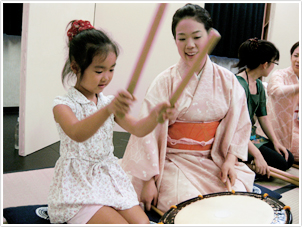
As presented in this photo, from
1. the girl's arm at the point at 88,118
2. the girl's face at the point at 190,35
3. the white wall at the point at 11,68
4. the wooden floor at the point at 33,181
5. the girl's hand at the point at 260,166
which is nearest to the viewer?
the girl's arm at the point at 88,118

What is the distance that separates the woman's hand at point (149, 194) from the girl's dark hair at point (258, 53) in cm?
138

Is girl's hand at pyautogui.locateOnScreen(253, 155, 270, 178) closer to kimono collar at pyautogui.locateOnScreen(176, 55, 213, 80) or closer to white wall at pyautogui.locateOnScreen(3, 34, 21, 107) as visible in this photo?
kimono collar at pyautogui.locateOnScreen(176, 55, 213, 80)

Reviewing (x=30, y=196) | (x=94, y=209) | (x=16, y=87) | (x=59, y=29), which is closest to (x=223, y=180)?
(x=94, y=209)

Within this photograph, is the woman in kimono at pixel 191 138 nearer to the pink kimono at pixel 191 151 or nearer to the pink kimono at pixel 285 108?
the pink kimono at pixel 191 151

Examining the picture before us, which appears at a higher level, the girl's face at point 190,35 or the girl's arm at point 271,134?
the girl's face at point 190,35

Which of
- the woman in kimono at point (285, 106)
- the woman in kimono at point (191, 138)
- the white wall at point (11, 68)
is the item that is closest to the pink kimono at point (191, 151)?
the woman in kimono at point (191, 138)

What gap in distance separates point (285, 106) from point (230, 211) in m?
2.01

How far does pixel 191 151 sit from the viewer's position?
1.53 meters

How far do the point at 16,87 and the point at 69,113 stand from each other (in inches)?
157

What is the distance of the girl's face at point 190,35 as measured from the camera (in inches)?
54.2

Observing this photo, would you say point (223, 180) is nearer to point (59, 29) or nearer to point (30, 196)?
point (30, 196)

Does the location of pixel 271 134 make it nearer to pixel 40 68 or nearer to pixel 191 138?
pixel 191 138

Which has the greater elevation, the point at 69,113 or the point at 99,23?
the point at 99,23

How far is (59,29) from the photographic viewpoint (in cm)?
294
